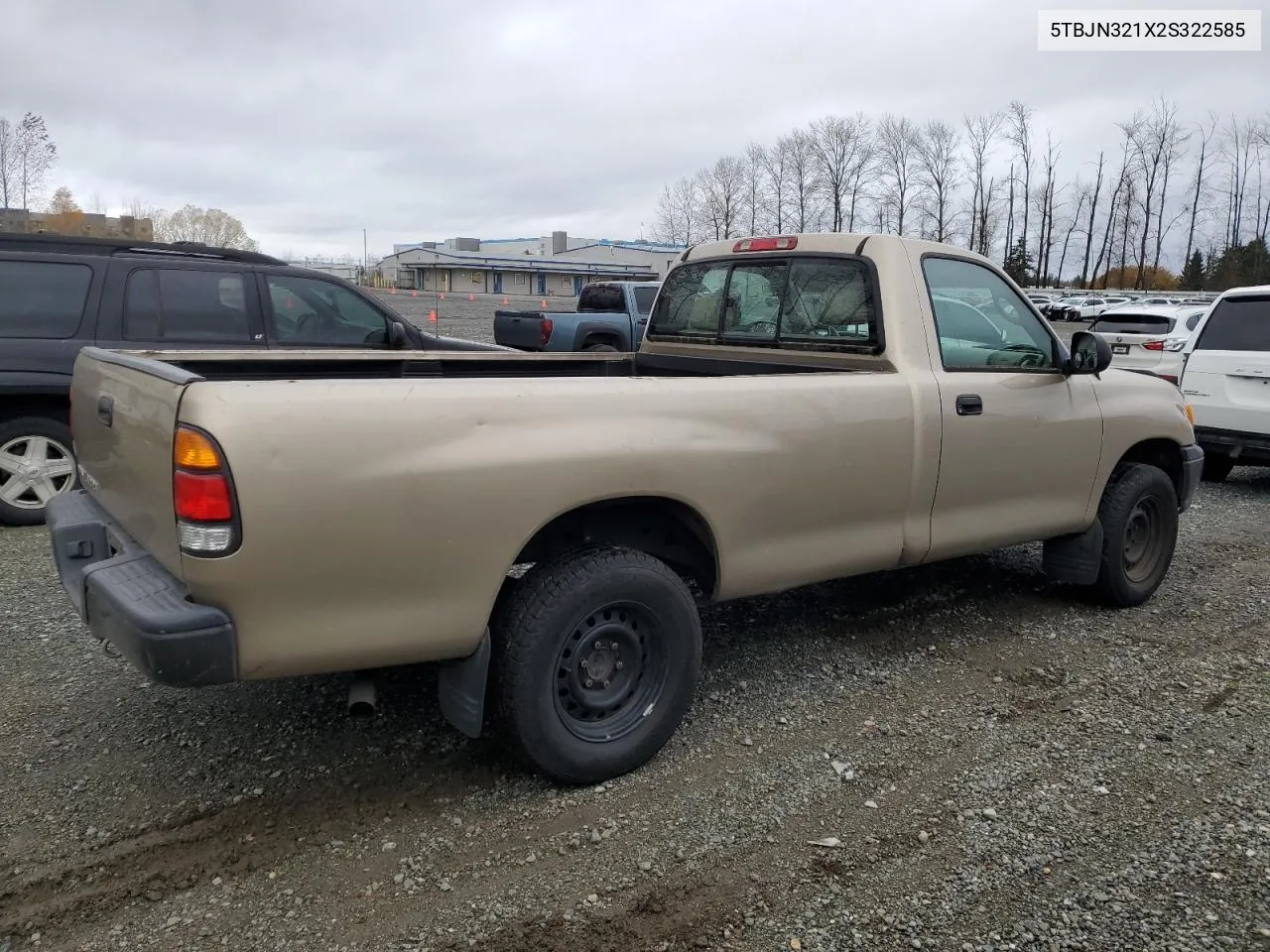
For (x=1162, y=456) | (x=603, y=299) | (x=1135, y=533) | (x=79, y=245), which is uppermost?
(x=603, y=299)

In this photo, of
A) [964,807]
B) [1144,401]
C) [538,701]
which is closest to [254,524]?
[538,701]

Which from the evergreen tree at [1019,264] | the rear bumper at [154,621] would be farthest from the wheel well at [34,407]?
the evergreen tree at [1019,264]

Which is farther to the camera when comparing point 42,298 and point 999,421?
point 42,298

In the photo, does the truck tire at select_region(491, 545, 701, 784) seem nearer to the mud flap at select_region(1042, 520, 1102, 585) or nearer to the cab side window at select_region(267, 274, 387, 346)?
the mud flap at select_region(1042, 520, 1102, 585)

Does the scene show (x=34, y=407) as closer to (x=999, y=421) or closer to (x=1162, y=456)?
(x=999, y=421)

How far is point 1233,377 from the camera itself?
28.2 ft

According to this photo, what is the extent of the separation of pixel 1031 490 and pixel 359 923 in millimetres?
3492

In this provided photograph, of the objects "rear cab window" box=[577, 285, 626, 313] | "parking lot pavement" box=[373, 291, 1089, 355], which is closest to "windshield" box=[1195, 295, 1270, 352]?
"rear cab window" box=[577, 285, 626, 313]

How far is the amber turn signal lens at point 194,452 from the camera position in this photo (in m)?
2.47

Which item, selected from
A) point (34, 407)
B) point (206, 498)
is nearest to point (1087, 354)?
point (206, 498)

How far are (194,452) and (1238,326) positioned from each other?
938cm

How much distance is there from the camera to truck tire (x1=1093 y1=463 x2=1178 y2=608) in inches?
197

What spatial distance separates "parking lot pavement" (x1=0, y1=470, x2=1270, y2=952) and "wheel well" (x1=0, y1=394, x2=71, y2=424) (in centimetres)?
219

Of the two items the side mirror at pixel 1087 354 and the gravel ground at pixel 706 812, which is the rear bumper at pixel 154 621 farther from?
the side mirror at pixel 1087 354
